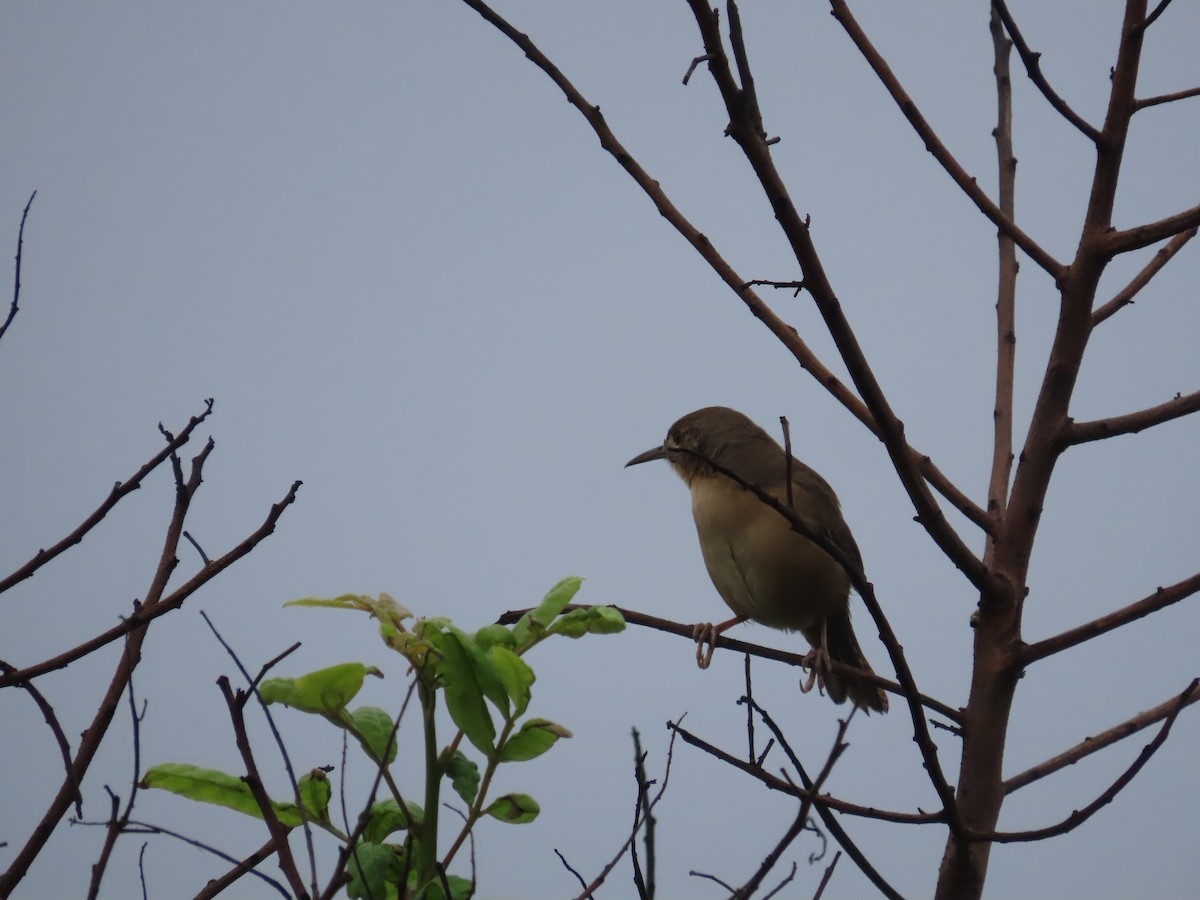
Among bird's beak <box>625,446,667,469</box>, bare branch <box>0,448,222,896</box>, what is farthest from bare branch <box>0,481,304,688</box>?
bird's beak <box>625,446,667,469</box>

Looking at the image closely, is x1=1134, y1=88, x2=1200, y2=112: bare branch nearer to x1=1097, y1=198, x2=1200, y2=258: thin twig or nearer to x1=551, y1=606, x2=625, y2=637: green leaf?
x1=1097, y1=198, x2=1200, y2=258: thin twig

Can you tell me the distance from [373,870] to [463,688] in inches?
9.8

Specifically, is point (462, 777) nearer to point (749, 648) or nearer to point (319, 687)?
point (319, 687)

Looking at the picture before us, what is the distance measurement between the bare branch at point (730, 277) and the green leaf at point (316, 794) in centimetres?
138

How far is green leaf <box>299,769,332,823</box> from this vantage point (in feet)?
5.22

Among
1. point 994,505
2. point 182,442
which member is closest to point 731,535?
point 994,505

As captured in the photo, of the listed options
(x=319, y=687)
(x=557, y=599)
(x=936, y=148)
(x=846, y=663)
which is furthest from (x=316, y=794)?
(x=846, y=663)

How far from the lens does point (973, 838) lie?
2215 mm

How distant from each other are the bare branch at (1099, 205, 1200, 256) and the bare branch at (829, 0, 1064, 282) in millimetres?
117

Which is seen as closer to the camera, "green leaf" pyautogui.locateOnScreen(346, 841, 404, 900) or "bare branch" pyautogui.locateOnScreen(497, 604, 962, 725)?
"green leaf" pyautogui.locateOnScreen(346, 841, 404, 900)

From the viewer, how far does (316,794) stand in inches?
62.8

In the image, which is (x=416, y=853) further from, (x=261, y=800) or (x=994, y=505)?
(x=994, y=505)

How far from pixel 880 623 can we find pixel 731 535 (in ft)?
6.92

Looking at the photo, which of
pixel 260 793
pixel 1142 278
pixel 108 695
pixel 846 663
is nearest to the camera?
pixel 260 793
